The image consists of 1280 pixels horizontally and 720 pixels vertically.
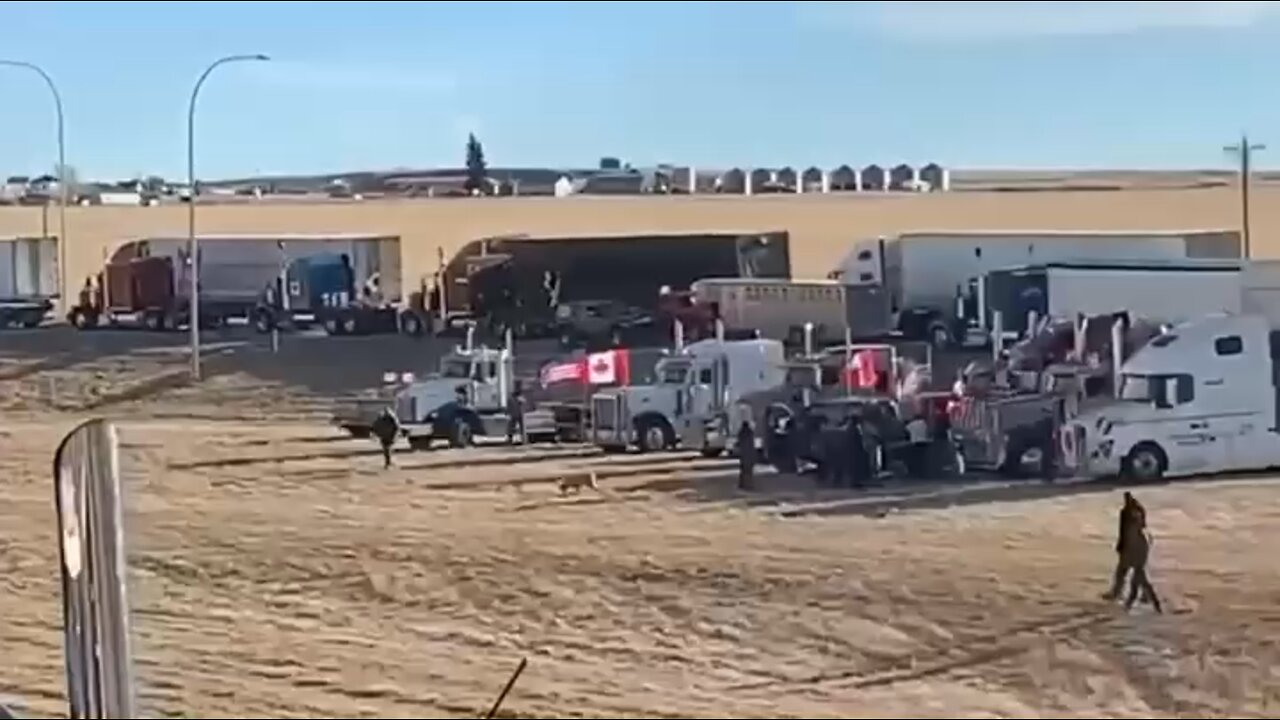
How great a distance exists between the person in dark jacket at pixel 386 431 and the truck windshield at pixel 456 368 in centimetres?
56

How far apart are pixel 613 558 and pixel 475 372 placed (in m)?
4.15

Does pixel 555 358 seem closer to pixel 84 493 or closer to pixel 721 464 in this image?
pixel 721 464

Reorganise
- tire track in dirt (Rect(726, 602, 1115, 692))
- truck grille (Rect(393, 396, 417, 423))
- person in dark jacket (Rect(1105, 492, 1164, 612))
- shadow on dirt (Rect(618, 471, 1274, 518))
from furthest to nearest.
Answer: truck grille (Rect(393, 396, 417, 423)), shadow on dirt (Rect(618, 471, 1274, 518)), person in dark jacket (Rect(1105, 492, 1164, 612)), tire track in dirt (Rect(726, 602, 1115, 692))

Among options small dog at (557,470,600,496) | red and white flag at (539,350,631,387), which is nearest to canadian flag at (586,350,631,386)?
red and white flag at (539,350,631,387)

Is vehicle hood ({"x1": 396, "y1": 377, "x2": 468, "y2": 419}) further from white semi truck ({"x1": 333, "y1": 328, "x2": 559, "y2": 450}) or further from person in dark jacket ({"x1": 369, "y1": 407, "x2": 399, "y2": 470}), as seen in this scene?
person in dark jacket ({"x1": 369, "y1": 407, "x2": 399, "y2": 470})

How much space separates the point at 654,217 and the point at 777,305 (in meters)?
1.32

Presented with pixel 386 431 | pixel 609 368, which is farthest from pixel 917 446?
pixel 386 431

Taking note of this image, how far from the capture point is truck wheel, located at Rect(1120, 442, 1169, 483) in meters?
10.5

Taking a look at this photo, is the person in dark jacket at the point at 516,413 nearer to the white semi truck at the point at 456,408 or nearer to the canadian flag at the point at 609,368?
the white semi truck at the point at 456,408

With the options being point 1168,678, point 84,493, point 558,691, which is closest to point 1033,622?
point 1168,678

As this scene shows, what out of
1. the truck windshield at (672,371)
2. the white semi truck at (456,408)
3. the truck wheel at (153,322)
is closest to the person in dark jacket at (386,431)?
the white semi truck at (456,408)

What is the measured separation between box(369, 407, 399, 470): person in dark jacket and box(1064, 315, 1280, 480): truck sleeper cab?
349cm

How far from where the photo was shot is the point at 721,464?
11641mm

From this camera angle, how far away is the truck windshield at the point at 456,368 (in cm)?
1309
